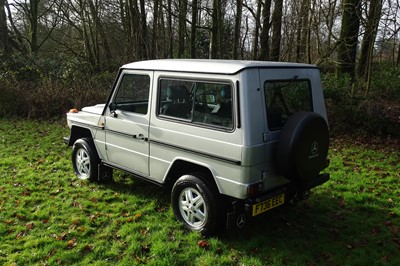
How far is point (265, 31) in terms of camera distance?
523 inches

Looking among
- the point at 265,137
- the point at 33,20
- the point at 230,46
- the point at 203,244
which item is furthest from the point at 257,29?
the point at 33,20

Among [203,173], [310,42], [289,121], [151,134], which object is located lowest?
[203,173]

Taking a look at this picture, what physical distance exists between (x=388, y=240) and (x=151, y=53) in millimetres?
12148

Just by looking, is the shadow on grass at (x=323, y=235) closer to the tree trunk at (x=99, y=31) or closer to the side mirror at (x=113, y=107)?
the side mirror at (x=113, y=107)

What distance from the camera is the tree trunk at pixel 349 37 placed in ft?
34.3

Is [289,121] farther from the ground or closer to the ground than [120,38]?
closer to the ground

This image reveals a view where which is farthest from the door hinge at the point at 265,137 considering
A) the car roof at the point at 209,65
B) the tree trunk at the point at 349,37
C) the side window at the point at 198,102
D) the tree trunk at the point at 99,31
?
the tree trunk at the point at 99,31

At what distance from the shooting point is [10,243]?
13.4ft

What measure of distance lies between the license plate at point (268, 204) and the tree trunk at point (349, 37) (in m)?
8.04

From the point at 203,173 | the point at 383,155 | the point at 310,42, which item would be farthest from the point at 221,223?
the point at 310,42

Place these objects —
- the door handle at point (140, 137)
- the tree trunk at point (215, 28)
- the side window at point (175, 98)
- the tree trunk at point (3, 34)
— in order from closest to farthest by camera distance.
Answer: the side window at point (175, 98), the door handle at point (140, 137), the tree trunk at point (215, 28), the tree trunk at point (3, 34)

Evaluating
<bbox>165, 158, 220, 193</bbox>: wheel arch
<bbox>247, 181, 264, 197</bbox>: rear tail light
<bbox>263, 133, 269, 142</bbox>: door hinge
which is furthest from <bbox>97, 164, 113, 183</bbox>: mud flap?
<bbox>263, 133, 269, 142</bbox>: door hinge

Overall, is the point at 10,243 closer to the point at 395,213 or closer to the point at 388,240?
the point at 388,240

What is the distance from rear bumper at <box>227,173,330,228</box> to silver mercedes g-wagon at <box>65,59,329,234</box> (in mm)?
11
